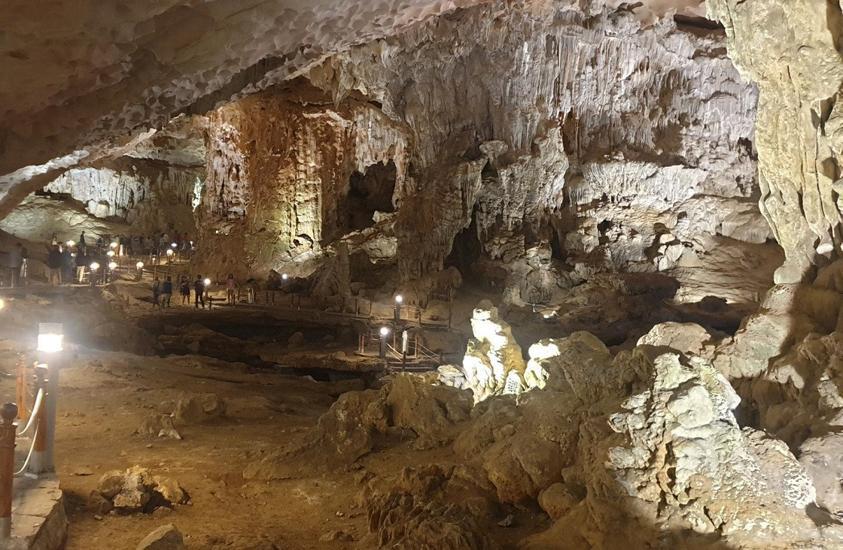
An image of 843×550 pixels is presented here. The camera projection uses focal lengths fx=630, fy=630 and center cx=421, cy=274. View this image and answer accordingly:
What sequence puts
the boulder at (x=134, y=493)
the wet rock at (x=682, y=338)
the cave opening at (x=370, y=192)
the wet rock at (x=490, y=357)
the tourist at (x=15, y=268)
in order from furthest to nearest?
1. the cave opening at (x=370, y=192)
2. the tourist at (x=15, y=268)
3. the wet rock at (x=490, y=357)
4. the wet rock at (x=682, y=338)
5. the boulder at (x=134, y=493)

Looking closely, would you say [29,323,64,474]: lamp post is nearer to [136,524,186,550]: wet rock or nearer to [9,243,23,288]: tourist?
[136,524,186,550]: wet rock

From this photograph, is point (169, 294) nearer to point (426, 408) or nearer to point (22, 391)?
point (22, 391)

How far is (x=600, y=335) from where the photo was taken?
53.2 feet

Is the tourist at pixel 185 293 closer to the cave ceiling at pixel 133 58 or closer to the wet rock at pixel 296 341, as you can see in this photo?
the wet rock at pixel 296 341

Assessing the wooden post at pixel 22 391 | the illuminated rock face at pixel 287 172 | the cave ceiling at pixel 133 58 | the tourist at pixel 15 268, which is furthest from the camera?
the illuminated rock face at pixel 287 172

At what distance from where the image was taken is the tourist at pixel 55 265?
16.3 m

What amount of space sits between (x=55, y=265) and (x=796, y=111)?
17470 mm

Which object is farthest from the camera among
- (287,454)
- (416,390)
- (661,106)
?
(661,106)

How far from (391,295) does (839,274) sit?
15335 millimetres

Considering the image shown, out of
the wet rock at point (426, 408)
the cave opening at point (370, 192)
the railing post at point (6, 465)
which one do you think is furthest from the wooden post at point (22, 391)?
the cave opening at point (370, 192)

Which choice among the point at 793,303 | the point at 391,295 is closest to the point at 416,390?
the point at 793,303

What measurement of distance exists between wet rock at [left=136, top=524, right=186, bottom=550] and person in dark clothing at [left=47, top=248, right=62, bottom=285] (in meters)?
14.1

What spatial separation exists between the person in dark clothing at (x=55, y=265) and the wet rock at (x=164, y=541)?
1406 cm

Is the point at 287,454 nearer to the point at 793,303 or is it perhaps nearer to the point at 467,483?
the point at 467,483
